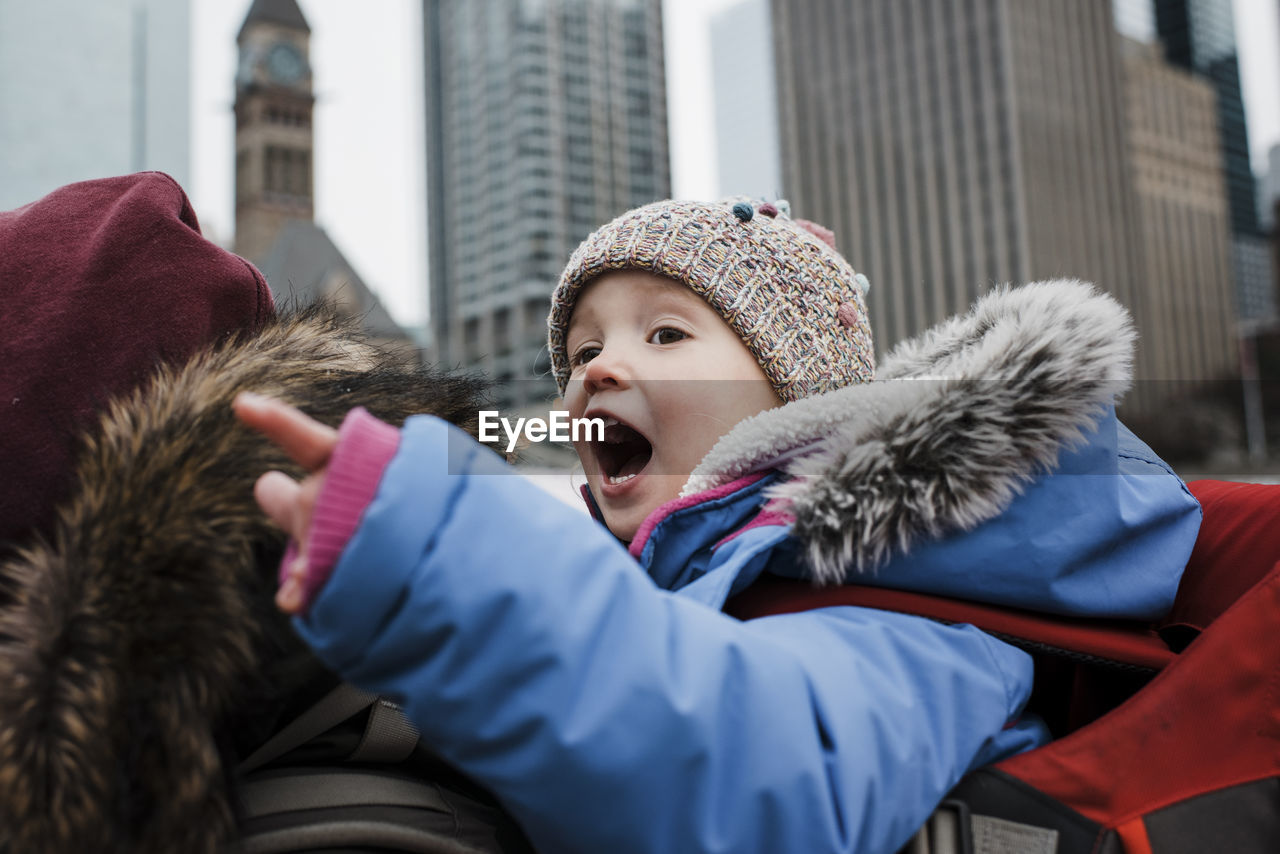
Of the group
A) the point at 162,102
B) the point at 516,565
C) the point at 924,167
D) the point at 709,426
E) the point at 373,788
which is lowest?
the point at 373,788

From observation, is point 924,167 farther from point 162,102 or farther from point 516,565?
point 516,565

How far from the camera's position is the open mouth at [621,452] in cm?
126

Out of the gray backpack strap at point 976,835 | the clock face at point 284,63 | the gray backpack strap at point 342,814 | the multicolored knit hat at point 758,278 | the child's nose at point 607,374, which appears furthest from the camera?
the clock face at point 284,63

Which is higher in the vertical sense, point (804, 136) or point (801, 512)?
point (804, 136)

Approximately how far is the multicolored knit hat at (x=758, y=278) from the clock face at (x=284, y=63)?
199 feet

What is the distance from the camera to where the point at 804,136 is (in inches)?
1923

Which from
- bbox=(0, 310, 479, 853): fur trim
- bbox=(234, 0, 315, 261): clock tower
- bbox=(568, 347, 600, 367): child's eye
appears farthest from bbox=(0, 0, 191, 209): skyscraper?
bbox=(234, 0, 315, 261): clock tower

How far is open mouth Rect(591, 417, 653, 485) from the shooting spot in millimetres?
→ 1256

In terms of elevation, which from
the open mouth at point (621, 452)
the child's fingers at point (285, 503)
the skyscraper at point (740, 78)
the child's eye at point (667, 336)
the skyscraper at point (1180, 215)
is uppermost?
the skyscraper at point (740, 78)

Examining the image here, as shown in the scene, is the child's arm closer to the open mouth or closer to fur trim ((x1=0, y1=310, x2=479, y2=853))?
fur trim ((x1=0, y1=310, x2=479, y2=853))

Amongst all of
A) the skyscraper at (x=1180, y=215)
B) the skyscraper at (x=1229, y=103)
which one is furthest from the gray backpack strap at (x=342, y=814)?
the skyscraper at (x=1229, y=103)

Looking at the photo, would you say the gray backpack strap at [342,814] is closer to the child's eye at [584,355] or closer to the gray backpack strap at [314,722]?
the gray backpack strap at [314,722]

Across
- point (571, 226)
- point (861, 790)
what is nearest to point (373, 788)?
point (861, 790)

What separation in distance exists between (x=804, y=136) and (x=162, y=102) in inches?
1535
